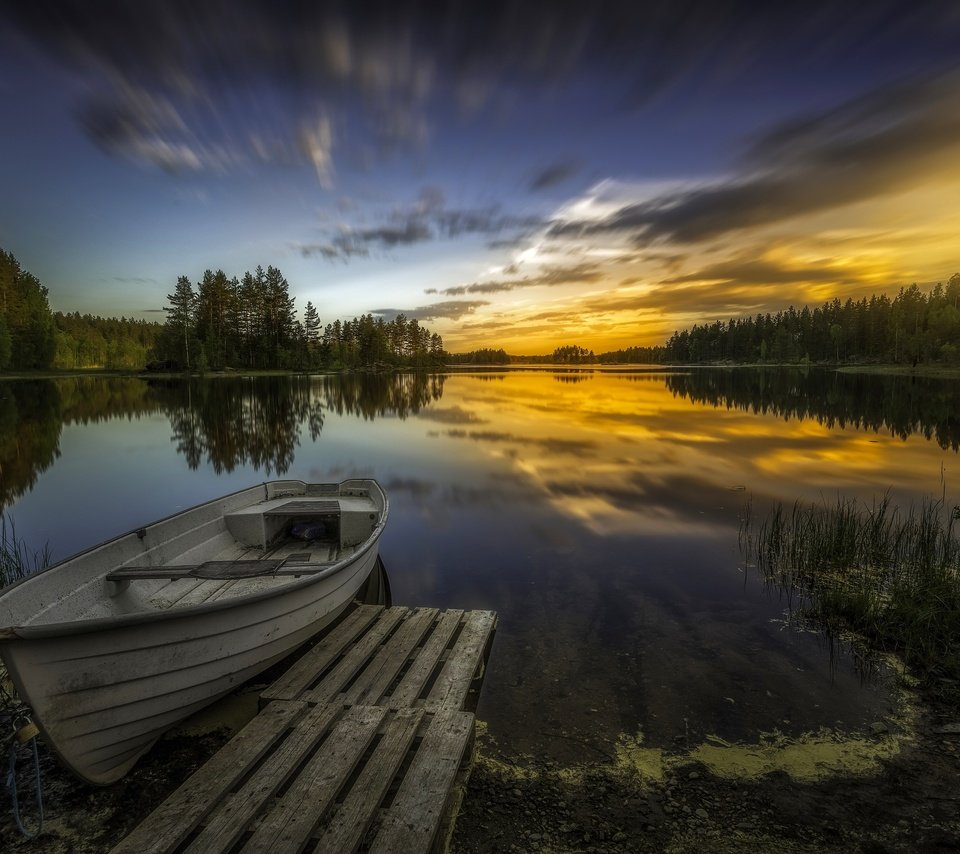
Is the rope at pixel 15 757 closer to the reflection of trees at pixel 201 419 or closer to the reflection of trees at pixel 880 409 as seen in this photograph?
the reflection of trees at pixel 201 419

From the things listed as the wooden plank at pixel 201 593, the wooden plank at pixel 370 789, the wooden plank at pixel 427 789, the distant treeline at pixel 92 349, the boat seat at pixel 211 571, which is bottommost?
the wooden plank at pixel 427 789

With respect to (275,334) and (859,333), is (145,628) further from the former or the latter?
(859,333)

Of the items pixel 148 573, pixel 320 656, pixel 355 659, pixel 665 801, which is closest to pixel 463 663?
pixel 355 659

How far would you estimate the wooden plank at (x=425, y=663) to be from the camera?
555cm

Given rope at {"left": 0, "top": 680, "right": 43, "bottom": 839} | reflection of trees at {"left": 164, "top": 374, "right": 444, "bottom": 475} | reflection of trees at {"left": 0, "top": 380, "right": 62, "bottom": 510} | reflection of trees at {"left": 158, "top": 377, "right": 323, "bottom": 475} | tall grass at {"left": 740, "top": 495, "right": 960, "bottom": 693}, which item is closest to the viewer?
rope at {"left": 0, "top": 680, "right": 43, "bottom": 839}

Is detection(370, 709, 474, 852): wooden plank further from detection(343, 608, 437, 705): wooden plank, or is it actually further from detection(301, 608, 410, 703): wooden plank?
detection(301, 608, 410, 703): wooden plank

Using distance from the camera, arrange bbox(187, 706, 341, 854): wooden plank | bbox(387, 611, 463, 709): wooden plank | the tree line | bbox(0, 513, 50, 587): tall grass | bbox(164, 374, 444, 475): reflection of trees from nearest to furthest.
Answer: bbox(187, 706, 341, 854): wooden plank → bbox(387, 611, 463, 709): wooden plank → bbox(0, 513, 50, 587): tall grass → bbox(164, 374, 444, 475): reflection of trees → the tree line

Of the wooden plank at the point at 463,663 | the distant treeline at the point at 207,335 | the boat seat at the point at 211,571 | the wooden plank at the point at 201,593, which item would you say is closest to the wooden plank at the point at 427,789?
the wooden plank at the point at 463,663

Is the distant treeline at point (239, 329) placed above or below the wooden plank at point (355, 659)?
above

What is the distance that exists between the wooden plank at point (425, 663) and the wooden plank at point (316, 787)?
0.39 m

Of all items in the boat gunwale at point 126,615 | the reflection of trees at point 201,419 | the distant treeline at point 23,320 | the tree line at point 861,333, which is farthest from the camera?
the tree line at point 861,333

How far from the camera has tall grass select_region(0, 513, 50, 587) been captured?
29.8 ft

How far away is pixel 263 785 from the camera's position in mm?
4137

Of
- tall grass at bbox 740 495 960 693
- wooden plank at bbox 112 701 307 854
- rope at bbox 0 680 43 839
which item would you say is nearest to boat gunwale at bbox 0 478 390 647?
rope at bbox 0 680 43 839
